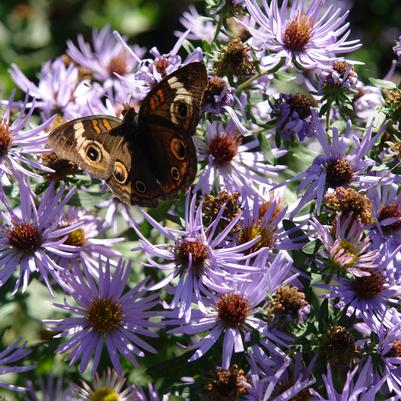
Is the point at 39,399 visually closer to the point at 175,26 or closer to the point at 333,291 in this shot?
the point at 333,291

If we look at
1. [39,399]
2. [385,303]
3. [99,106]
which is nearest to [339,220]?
[385,303]

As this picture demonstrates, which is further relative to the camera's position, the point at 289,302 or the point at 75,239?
the point at 75,239

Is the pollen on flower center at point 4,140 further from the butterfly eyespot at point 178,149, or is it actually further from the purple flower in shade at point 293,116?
the purple flower in shade at point 293,116

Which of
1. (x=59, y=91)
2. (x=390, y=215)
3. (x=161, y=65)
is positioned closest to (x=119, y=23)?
(x=59, y=91)

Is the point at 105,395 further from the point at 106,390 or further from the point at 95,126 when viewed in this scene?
the point at 95,126

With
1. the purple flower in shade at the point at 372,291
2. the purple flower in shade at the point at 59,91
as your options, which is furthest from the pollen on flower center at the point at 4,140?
the purple flower in shade at the point at 372,291

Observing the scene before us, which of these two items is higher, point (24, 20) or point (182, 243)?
point (24, 20)

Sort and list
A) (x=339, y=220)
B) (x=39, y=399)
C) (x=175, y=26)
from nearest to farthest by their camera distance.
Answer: (x=339, y=220), (x=39, y=399), (x=175, y=26)
